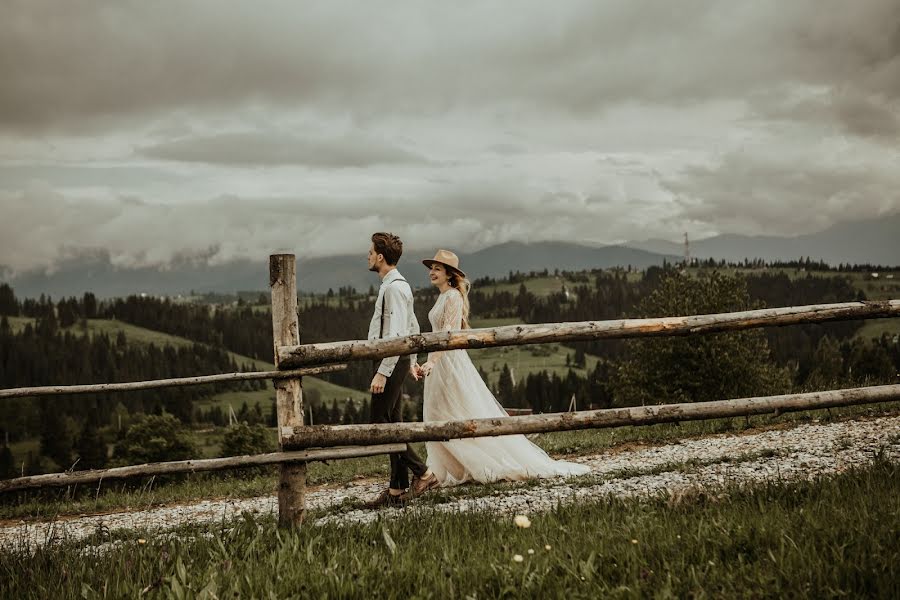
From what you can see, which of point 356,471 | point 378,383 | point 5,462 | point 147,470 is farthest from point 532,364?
point 147,470

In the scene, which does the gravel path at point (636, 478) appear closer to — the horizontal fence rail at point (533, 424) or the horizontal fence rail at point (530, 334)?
the horizontal fence rail at point (533, 424)

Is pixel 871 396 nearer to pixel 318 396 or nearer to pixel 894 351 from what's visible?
pixel 894 351

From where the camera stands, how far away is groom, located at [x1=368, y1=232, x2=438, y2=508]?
721cm

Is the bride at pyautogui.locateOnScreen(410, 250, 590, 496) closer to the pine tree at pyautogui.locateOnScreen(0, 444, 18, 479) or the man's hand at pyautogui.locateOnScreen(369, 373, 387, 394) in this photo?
the man's hand at pyautogui.locateOnScreen(369, 373, 387, 394)

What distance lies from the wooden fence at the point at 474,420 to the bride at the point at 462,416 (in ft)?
9.42

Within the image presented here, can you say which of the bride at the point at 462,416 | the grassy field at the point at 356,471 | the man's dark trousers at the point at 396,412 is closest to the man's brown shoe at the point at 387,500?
the man's dark trousers at the point at 396,412

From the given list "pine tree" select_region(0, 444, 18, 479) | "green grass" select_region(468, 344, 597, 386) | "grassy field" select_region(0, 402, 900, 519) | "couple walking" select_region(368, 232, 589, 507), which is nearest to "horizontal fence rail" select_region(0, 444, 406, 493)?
"couple walking" select_region(368, 232, 589, 507)

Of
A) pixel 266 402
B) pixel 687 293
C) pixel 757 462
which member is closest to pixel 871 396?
pixel 757 462

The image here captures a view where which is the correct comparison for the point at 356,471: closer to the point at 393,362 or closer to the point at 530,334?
the point at 393,362

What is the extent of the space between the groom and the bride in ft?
2.63

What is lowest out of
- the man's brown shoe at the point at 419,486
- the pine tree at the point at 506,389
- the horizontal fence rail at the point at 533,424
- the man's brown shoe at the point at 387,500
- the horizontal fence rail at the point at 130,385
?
the pine tree at the point at 506,389

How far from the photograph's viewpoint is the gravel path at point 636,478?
6.53 metres

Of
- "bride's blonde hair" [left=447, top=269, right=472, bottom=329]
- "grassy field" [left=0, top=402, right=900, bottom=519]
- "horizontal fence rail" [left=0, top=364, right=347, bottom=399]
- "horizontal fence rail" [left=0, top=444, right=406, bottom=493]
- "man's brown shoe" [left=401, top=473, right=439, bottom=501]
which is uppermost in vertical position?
"bride's blonde hair" [left=447, top=269, right=472, bottom=329]

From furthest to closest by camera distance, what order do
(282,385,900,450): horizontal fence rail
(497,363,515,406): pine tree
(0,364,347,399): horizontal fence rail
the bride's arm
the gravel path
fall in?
(497,363,515,406): pine tree → the bride's arm → the gravel path → (0,364,347,399): horizontal fence rail → (282,385,900,450): horizontal fence rail
